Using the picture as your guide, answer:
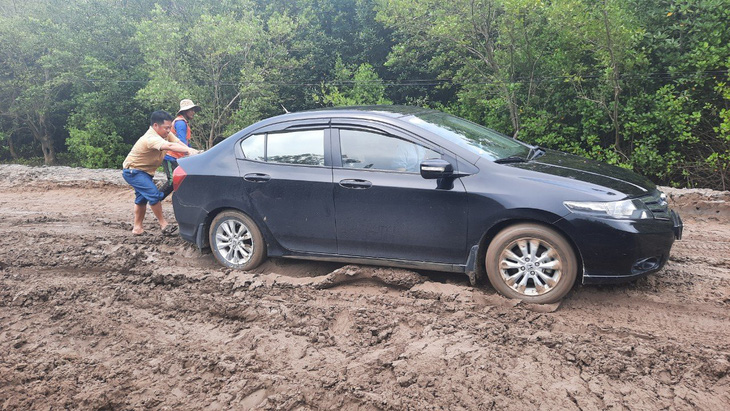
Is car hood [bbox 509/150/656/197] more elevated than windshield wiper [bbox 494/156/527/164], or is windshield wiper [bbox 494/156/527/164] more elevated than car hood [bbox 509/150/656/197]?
windshield wiper [bbox 494/156/527/164]

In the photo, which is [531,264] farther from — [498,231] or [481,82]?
[481,82]

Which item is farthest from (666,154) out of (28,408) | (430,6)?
(28,408)

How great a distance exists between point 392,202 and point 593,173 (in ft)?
5.88

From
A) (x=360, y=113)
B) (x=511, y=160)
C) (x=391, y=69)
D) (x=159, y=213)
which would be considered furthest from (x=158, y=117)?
(x=391, y=69)

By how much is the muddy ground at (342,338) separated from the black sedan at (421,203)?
0.93ft

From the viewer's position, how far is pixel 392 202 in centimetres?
492

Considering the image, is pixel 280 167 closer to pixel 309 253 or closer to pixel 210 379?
pixel 309 253

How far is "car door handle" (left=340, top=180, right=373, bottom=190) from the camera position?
5.02 metres

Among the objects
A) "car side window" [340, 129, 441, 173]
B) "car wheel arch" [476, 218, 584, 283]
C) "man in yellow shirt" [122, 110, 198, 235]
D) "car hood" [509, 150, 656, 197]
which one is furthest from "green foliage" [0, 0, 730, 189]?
"man in yellow shirt" [122, 110, 198, 235]

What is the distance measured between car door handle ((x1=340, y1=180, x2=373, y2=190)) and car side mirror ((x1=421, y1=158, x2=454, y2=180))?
58 centimetres

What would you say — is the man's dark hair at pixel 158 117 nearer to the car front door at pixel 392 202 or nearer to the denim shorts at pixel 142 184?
the denim shorts at pixel 142 184

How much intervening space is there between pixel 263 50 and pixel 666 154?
14704 millimetres

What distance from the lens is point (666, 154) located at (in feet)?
40.8

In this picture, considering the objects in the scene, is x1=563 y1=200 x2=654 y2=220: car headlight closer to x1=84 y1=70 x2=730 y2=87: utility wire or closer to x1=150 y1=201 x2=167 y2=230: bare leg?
x1=150 y1=201 x2=167 y2=230: bare leg
